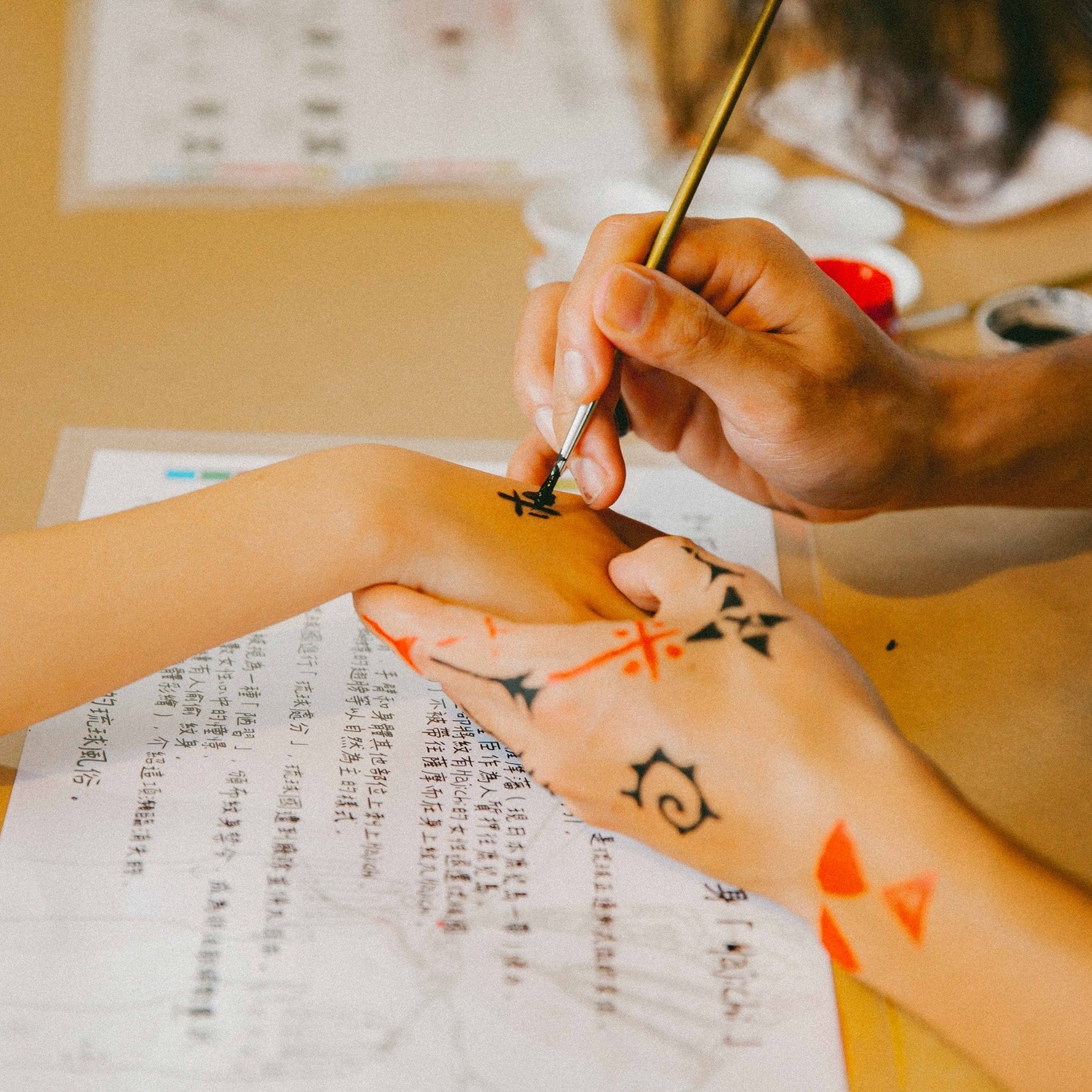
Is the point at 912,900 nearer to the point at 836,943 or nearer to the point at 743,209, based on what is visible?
the point at 836,943

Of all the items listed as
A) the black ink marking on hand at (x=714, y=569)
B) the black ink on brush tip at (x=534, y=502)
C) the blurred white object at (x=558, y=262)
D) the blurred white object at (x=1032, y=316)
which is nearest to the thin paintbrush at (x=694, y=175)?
the black ink on brush tip at (x=534, y=502)

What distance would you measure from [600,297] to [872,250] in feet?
1.81

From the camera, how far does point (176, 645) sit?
691mm

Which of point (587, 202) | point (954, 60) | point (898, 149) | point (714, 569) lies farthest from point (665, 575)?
point (954, 60)

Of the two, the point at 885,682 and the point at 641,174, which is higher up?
the point at 641,174

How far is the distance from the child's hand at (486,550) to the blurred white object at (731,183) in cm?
55

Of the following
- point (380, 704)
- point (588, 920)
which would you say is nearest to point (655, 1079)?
point (588, 920)

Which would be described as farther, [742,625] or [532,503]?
[532,503]

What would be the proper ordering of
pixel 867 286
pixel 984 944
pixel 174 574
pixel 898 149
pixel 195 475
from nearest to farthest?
pixel 984 944, pixel 174 574, pixel 195 475, pixel 867 286, pixel 898 149

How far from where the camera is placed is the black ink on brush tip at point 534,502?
2.53 ft

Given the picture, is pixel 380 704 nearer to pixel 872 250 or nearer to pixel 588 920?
pixel 588 920

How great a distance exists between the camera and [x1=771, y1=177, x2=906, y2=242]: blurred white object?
1.20m

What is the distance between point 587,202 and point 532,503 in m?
0.51

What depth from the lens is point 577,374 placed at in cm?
75
